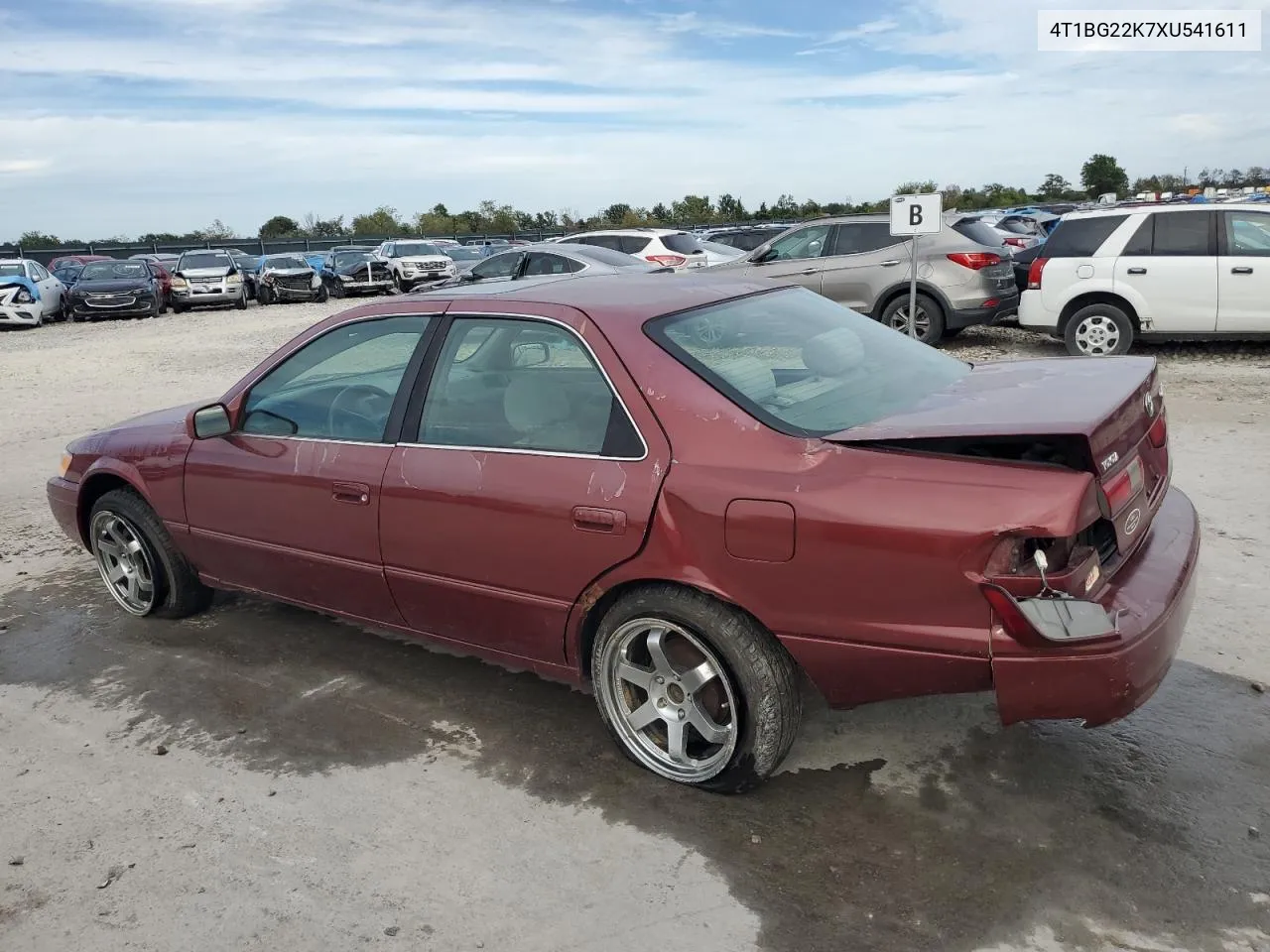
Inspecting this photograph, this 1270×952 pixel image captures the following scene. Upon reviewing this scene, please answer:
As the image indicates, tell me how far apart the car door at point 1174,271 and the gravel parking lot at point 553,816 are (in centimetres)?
656

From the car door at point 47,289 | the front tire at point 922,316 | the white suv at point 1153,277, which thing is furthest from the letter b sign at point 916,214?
the car door at point 47,289

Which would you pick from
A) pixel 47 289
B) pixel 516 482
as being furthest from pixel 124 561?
pixel 47 289

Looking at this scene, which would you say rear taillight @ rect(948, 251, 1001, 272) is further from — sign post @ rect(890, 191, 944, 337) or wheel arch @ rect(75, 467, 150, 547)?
wheel arch @ rect(75, 467, 150, 547)

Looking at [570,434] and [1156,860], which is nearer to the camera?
[1156,860]

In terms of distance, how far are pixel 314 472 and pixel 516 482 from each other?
3.32 ft

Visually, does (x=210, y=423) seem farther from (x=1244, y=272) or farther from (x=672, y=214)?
(x=672, y=214)

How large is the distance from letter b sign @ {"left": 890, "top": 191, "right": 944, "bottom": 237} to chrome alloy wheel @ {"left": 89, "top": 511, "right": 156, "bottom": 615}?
7.53 m

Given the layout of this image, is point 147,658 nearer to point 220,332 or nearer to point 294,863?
point 294,863

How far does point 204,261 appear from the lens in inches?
1021

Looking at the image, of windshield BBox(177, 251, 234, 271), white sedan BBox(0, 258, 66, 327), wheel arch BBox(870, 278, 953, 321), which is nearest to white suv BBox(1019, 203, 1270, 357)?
wheel arch BBox(870, 278, 953, 321)

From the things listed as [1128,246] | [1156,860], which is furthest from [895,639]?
[1128,246]

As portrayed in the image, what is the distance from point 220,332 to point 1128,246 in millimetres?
15437

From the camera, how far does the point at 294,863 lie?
3.04m

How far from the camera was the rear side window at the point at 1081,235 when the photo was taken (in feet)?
35.2
